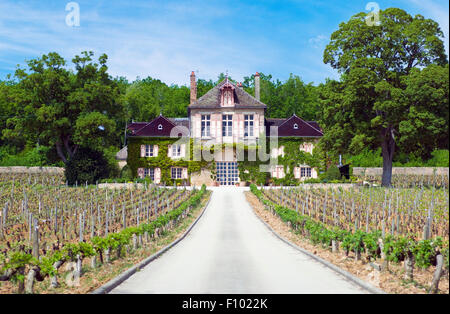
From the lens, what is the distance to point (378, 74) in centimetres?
3406

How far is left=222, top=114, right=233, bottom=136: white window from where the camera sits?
47156mm

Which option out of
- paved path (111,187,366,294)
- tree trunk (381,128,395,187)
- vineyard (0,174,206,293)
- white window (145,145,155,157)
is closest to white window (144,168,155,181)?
white window (145,145,155,157)

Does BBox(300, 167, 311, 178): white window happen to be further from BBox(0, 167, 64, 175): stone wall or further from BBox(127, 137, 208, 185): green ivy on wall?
BBox(0, 167, 64, 175): stone wall

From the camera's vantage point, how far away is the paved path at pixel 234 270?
9281 mm

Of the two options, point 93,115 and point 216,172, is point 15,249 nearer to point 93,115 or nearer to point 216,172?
point 93,115

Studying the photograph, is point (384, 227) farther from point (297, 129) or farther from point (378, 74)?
point (297, 129)

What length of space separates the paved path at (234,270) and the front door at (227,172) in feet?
90.2

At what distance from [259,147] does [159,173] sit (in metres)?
10.3

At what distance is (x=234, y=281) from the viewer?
32.6ft

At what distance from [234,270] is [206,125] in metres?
36.7

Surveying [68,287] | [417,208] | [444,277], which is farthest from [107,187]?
[444,277]

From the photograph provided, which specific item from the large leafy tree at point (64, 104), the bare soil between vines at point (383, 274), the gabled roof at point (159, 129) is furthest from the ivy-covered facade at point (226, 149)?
the bare soil between vines at point (383, 274)

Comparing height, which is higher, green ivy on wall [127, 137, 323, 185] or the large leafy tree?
the large leafy tree

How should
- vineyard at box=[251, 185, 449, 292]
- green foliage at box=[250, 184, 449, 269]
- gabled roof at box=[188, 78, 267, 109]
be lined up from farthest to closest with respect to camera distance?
gabled roof at box=[188, 78, 267, 109]
vineyard at box=[251, 185, 449, 292]
green foliage at box=[250, 184, 449, 269]
